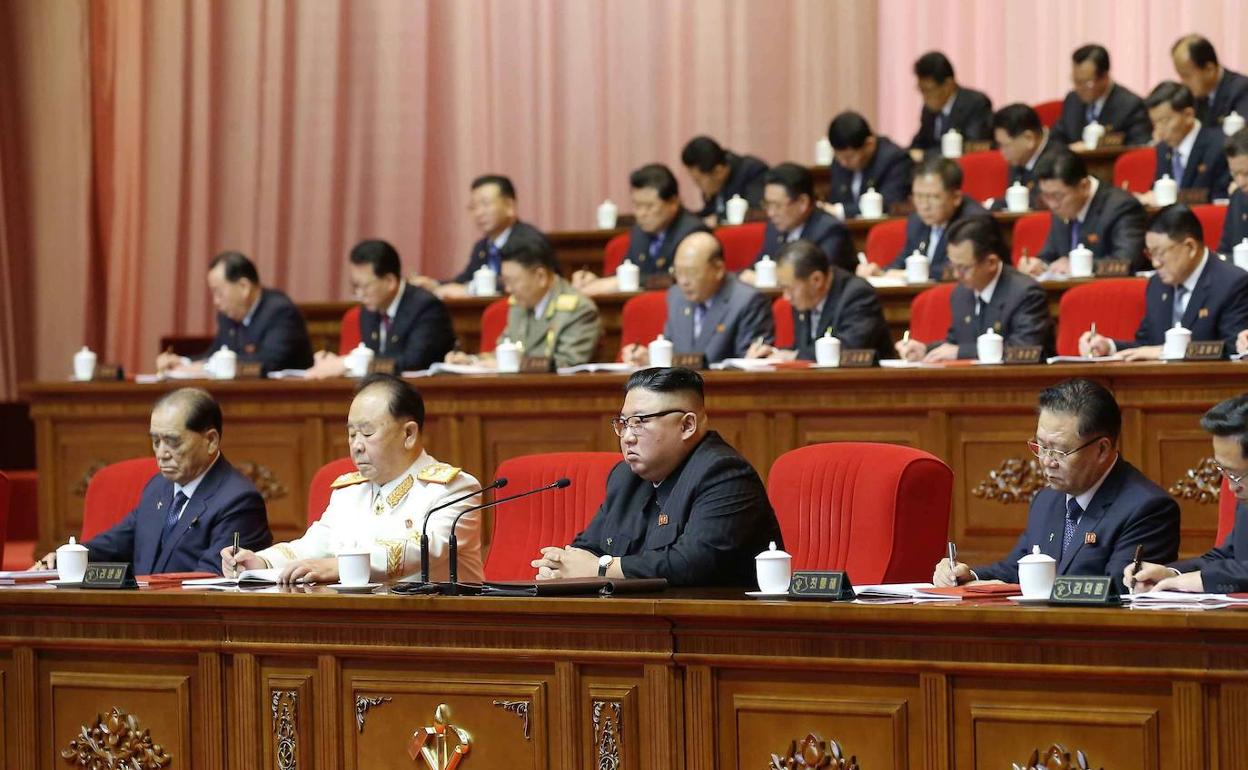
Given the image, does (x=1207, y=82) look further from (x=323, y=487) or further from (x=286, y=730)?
(x=286, y=730)

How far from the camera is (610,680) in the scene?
298cm

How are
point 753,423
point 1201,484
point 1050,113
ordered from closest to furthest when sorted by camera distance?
point 1201,484 → point 753,423 → point 1050,113

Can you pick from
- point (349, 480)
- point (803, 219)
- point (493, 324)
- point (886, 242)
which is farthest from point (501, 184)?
point (349, 480)

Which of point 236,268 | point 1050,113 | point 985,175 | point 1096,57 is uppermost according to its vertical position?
point 1096,57

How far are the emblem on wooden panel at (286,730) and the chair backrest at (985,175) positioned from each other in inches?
232

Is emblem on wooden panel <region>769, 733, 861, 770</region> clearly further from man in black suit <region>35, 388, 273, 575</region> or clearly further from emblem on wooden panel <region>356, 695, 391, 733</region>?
man in black suit <region>35, 388, 273, 575</region>

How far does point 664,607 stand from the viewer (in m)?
2.91

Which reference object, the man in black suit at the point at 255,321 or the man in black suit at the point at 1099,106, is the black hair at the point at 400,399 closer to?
the man in black suit at the point at 255,321

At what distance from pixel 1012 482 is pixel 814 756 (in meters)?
2.46

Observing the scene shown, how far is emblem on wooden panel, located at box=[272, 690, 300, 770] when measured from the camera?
3.20m

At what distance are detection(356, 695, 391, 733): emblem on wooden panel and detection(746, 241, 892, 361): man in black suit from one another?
3.11m

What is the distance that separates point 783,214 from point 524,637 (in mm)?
4617

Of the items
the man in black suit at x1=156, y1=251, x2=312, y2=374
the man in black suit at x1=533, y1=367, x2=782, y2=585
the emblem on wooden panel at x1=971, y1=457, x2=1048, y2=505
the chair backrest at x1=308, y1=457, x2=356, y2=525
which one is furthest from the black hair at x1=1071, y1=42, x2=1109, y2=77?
the man in black suit at x1=533, y1=367, x2=782, y2=585

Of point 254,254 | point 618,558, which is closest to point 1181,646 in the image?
point 618,558
